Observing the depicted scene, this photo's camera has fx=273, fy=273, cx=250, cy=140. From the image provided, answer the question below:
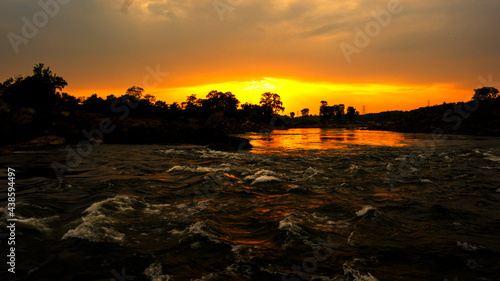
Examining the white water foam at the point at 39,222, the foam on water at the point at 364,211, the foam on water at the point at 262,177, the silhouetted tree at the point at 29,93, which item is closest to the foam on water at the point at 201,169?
the foam on water at the point at 262,177

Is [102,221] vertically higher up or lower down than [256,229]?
higher up

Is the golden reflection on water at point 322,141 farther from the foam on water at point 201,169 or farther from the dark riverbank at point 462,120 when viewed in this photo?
the dark riverbank at point 462,120

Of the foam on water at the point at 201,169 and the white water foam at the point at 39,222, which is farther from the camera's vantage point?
the foam on water at the point at 201,169

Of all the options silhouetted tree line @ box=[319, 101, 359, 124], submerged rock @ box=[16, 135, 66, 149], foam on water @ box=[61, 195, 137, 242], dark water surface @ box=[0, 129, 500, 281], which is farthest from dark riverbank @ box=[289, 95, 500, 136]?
silhouetted tree line @ box=[319, 101, 359, 124]

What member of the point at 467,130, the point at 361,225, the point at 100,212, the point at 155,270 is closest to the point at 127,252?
the point at 155,270

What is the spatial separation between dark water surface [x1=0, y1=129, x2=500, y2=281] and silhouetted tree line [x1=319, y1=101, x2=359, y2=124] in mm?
168217

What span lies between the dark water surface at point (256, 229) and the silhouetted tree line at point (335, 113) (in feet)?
552

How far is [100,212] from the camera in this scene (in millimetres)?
7719

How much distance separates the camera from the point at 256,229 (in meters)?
6.86

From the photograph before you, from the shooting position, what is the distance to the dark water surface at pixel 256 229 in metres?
4.73

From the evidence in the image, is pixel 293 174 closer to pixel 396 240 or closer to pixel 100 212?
pixel 396 240

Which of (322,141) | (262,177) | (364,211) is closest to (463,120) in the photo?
(322,141)

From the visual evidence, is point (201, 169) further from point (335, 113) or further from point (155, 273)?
point (335, 113)

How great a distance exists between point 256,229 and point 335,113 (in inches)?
7242
